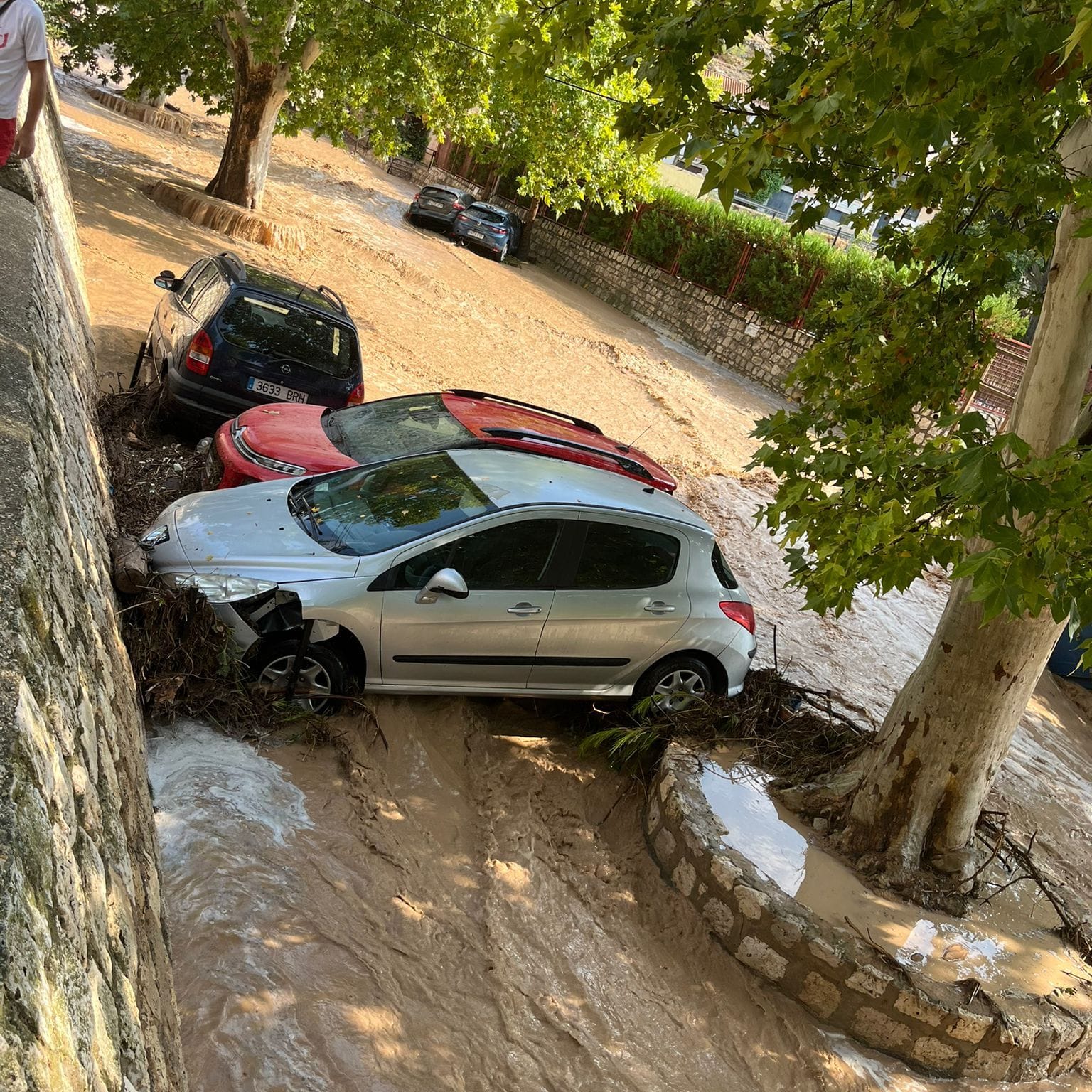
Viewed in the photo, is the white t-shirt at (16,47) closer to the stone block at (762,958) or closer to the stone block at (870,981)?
the stone block at (762,958)

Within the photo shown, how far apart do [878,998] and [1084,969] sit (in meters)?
1.56

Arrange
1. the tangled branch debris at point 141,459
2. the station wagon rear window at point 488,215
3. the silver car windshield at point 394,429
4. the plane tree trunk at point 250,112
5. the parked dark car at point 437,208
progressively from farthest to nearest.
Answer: the parked dark car at point 437,208 < the station wagon rear window at point 488,215 < the plane tree trunk at point 250,112 < the silver car windshield at point 394,429 < the tangled branch debris at point 141,459

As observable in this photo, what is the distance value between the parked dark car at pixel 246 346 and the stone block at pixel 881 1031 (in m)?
6.87

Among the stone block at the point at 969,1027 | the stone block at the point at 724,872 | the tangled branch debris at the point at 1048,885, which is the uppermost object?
the tangled branch debris at the point at 1048,885

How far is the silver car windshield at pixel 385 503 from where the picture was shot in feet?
21.2

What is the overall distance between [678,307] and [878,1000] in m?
23.5

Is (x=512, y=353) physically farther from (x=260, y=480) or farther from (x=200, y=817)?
(x=200, y=817)

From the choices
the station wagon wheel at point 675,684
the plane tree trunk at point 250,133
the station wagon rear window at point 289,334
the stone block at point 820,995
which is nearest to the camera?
the stone block at point 820,995

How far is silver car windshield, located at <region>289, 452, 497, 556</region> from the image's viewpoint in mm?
6453

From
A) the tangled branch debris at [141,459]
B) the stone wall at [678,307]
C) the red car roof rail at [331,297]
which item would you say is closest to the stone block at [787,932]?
the tangled branch debris at [141,459]

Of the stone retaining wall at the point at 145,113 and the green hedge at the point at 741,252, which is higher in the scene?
the green hedge at the point at 741,252

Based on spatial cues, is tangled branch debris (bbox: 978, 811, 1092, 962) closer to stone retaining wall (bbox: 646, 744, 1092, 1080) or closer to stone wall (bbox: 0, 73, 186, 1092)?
stone retaining wall (bbox: 646, 744, 1092, 1080)

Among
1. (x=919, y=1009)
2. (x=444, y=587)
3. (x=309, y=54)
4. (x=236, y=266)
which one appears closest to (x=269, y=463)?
(x=444, y=587)

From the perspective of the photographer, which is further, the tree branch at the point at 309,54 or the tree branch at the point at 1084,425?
the tree branch at the point at 309,54
